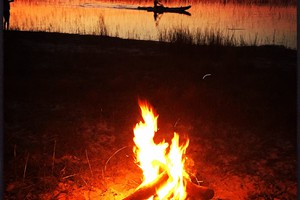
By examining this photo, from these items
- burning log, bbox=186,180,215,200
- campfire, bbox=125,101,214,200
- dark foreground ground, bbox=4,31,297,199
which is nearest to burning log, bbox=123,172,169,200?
campfire, bbox=125,101,214,200

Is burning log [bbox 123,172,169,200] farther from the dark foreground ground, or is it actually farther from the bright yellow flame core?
the dark foreground ground

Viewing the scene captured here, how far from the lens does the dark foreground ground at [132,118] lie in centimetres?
386

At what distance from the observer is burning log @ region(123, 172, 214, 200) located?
3170 mm

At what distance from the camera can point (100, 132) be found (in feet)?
16.8

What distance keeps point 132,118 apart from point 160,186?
2.51 meters

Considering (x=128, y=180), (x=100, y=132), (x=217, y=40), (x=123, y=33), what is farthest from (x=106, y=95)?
(x=123, y=33)

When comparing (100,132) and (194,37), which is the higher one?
(194,37)

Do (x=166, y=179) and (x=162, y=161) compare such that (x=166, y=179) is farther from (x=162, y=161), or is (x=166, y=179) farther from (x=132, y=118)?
(x=132, y=118)

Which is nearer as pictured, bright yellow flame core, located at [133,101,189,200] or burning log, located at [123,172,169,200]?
burning log, located at [123,172,169,200]

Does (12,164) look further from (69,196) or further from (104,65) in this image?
(104,65)

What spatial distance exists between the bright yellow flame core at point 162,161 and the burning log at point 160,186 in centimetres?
4

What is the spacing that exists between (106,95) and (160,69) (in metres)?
2.35

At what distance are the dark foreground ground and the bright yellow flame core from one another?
1.18 feet

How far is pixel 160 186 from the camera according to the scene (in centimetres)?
323
